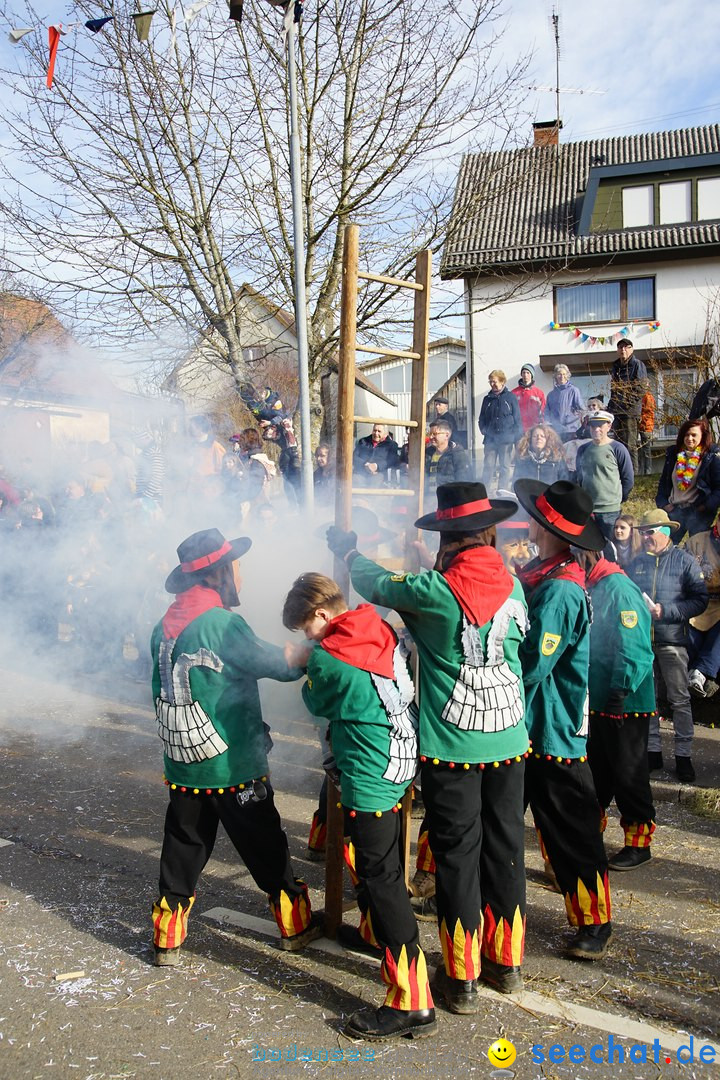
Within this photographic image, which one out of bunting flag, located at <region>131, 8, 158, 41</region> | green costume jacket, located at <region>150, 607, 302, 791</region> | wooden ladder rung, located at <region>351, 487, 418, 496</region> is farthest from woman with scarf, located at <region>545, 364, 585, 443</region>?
green costume jacket, located at <region>150, 607, 302, 791</region>

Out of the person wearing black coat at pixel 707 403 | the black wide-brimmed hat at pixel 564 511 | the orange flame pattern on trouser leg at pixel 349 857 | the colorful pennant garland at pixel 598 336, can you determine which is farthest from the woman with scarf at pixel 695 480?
the colorful pennant garland at pixel 598 336

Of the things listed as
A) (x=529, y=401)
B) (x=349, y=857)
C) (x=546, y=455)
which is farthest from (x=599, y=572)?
(x=529, y=401)

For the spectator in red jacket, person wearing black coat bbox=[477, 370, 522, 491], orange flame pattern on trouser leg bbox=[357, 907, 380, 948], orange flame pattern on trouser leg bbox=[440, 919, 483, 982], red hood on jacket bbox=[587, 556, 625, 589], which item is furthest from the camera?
the spectator in red jacket

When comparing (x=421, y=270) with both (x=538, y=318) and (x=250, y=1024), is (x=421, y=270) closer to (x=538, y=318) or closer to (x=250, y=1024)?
(x=250, y=1024)

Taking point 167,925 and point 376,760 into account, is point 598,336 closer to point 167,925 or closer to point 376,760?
point 376,760

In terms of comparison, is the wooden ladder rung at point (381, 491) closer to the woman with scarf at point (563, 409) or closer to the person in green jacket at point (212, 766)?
the person in green jacket at point (212, 766)

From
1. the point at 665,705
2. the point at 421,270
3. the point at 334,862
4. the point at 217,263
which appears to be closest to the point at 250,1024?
the point at 334,862

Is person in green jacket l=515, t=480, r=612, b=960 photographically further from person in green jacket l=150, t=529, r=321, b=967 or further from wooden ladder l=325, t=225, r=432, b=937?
person in green jacket l=150, t=529, r=321, b=967

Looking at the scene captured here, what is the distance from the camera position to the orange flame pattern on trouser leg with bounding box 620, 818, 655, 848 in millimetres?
4301

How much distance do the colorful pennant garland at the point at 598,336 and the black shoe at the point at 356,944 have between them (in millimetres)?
19789

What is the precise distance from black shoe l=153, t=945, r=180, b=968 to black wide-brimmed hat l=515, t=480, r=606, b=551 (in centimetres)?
A: 216

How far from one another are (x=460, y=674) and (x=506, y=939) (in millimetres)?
963

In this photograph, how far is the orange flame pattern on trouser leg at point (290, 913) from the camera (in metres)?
3.45

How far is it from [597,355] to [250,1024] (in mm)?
20429
